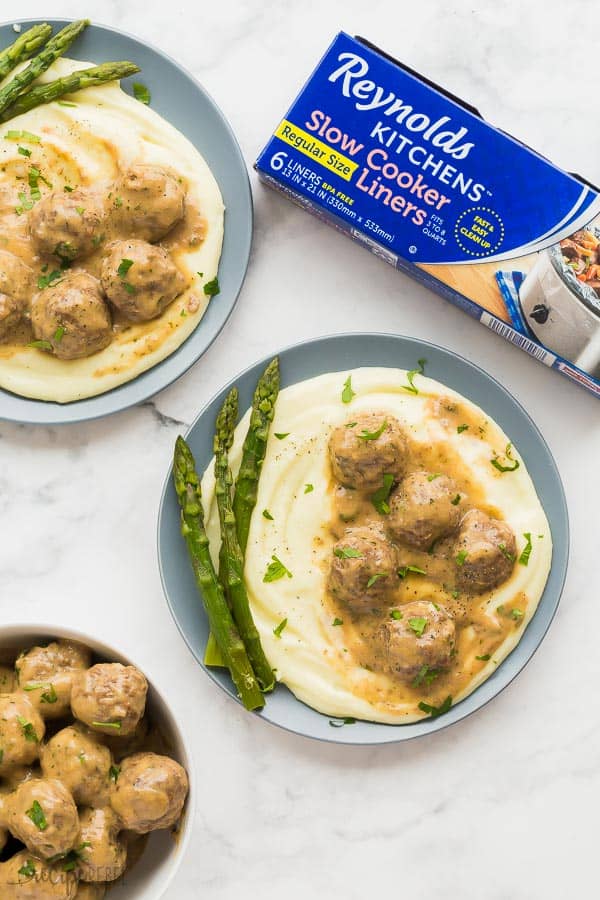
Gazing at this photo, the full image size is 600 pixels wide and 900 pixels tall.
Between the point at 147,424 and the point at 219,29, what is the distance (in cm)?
245

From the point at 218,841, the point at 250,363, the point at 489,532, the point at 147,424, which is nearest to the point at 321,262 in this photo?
the point at 250,363

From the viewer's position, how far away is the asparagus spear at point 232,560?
5.09m

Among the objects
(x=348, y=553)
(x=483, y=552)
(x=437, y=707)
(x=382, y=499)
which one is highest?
(x=483, y=552)

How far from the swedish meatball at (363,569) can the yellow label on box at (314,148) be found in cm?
199

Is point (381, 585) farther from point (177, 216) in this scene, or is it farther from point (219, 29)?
point (219, 29)

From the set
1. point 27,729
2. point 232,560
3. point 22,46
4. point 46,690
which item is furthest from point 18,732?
point 22,46

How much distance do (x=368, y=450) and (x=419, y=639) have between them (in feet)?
3.37

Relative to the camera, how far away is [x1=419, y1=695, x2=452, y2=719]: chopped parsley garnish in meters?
5.08

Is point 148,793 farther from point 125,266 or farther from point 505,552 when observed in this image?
point 125,266

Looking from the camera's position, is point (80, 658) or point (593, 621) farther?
point (593, 621)

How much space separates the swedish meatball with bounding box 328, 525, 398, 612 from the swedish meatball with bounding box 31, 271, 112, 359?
5.91ft

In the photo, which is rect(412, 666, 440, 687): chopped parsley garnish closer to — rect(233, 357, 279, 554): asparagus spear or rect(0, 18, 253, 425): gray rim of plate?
rect(233, 357, 279, 554): asparagus spear

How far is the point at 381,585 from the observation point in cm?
495

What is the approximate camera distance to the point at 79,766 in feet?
13.3
